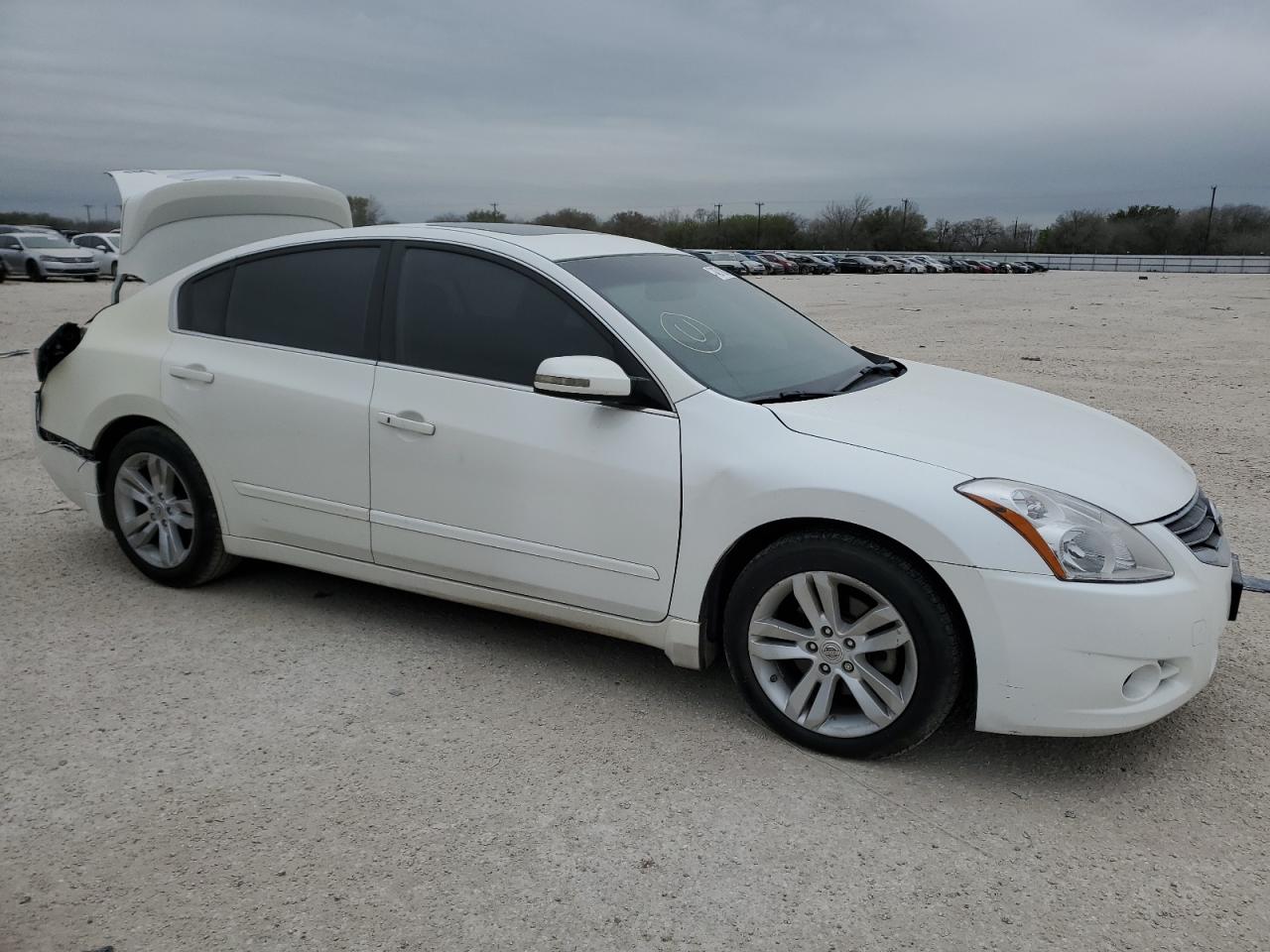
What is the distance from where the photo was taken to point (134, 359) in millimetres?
4711

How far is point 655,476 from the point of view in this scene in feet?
11.5

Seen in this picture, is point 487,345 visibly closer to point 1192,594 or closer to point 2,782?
point 2,782

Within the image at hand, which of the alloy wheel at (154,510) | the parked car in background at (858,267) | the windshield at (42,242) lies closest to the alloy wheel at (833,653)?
the alloy wheel at (154,510)

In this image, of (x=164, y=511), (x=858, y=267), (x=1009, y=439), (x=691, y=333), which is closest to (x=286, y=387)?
(x=164, y=511)

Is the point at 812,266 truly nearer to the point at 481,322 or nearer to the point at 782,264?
the point at 782,264

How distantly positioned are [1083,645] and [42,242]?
35261 mm

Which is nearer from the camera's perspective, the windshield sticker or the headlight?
the headlight

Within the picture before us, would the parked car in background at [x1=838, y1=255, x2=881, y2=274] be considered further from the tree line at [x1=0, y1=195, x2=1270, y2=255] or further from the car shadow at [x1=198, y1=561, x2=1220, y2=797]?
the car shadow at [x1=198, y1=561, x2=1220, y2=797]

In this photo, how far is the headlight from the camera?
9.94 feet

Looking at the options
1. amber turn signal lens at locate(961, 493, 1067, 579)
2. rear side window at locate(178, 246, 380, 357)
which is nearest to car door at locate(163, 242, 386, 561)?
rear side window at locate(178, 246, 380, 357)

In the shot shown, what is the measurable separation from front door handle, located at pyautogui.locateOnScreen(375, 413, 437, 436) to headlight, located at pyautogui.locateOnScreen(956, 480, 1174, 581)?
1881 millimetres

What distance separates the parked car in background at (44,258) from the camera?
31.2 metres

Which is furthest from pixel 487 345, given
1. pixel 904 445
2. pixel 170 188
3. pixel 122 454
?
pixel 170 188

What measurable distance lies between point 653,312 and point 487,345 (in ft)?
2.05
